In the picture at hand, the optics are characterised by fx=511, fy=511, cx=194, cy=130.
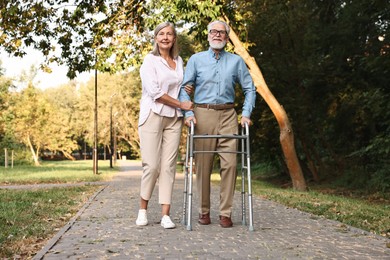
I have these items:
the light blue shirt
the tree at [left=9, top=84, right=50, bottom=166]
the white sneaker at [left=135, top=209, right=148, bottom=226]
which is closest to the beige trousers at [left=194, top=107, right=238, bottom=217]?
the light blue shirt

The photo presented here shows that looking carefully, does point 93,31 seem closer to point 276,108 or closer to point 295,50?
point 276,108

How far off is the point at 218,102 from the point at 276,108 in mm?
10352

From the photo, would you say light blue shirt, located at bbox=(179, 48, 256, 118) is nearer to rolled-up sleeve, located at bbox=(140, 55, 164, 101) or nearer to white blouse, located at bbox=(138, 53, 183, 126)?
white blouse, located at bbox=(138, 53, 183, 126)

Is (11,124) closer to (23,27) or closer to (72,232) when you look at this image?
(23,27)

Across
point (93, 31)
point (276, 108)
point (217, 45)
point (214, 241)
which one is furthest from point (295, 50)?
point (214, 241)

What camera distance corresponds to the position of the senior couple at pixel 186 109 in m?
6.05

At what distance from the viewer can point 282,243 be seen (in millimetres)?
5105

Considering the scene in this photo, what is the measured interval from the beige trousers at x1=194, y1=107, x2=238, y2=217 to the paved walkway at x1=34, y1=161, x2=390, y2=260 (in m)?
0.36

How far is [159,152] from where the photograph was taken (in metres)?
6.12

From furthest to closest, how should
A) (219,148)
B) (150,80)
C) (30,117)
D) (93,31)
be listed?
(30,117) → (93,31) → (219,148) → (150,80)

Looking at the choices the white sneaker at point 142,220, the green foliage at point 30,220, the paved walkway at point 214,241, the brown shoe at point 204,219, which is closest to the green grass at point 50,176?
the green foliage at point 30,220

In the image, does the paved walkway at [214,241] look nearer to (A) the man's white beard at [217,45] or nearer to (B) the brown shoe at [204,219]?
(B) the brown shoe at [204,219]

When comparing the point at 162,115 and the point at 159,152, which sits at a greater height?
the point at 162,115

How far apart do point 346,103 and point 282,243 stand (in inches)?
543
